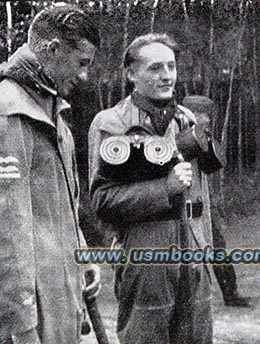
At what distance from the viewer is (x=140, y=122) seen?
2.41 metres

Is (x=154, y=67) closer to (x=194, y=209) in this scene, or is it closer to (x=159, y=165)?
(x=159, y=165)

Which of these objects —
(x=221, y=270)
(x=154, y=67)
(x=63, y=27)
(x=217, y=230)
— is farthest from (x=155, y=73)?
(x=221, y=270)

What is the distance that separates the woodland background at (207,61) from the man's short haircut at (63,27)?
0.29m

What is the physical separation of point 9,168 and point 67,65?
1.15 feet

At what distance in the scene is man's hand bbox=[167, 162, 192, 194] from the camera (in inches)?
94.4

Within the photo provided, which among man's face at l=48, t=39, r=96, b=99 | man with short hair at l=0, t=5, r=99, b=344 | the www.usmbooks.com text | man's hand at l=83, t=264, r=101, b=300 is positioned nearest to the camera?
man with short hair at l=0, t=5, r=99, b=344

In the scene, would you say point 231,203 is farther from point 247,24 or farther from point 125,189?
point 247,24

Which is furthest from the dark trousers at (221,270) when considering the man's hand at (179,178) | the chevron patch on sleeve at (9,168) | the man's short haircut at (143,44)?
the chevron patch on sleeve at (9,168)

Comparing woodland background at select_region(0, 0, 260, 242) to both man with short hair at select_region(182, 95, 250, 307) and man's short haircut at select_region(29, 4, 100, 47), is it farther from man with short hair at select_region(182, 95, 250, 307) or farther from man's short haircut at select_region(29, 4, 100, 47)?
man's short haircut at select_region(29, 4, 100, 47)

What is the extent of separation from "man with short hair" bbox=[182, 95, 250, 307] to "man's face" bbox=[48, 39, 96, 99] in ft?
1.61

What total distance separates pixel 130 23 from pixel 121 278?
0.84 metres

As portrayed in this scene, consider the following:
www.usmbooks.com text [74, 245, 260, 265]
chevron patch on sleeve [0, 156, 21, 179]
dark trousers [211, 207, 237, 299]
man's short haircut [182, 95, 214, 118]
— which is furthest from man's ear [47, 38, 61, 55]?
dark trousers [211, 207, 237, 299]

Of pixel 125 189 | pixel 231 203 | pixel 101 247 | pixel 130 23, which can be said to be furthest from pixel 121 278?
pixel 130 23

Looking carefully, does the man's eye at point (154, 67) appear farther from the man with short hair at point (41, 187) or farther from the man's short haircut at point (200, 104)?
the man with short hair at point (41, 187)
